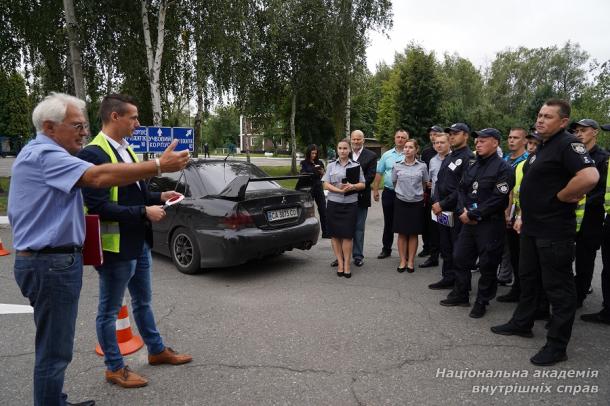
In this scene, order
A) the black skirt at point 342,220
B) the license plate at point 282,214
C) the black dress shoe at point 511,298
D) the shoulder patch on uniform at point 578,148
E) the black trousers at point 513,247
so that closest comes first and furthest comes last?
the shoulder patch on uniform at point 578,148, the black dress shoe at point 511,298, the black trousers at point 513,247, the license plate at point 282,214, the black skirt at point 342,220

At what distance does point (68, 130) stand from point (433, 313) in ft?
12.0

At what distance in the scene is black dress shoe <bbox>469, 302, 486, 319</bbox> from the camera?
4141mm

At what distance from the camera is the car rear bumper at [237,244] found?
4941 millimetres

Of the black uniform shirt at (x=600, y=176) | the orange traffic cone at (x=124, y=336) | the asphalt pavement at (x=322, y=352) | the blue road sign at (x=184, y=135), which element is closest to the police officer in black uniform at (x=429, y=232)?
the asphalt pavement at (x=322, y=352)

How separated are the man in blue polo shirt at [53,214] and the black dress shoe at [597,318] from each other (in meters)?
4.18

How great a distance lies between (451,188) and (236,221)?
2.63 meters

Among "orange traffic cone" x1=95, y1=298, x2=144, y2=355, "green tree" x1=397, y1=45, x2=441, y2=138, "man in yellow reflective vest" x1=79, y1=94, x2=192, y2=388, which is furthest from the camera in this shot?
"green tree" x1=397, y1=45, x2=441, y2=138

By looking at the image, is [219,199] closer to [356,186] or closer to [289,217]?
[289,217]

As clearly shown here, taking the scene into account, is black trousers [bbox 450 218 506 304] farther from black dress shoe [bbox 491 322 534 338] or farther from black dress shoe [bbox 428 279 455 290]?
black dress shoe [bbox 428 279 455 290]

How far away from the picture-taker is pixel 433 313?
4234 mm

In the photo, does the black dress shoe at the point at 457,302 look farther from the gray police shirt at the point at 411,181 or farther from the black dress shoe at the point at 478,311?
the gray police shirt at the point at 411,181

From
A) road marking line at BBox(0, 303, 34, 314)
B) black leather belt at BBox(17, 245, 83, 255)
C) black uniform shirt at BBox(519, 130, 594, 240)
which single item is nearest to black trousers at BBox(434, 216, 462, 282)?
black uniform shirt at BBox(519, 130, 594, 240)

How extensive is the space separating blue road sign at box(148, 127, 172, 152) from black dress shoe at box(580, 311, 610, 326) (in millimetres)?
10027

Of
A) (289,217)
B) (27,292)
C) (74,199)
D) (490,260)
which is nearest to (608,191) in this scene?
(490,260)
